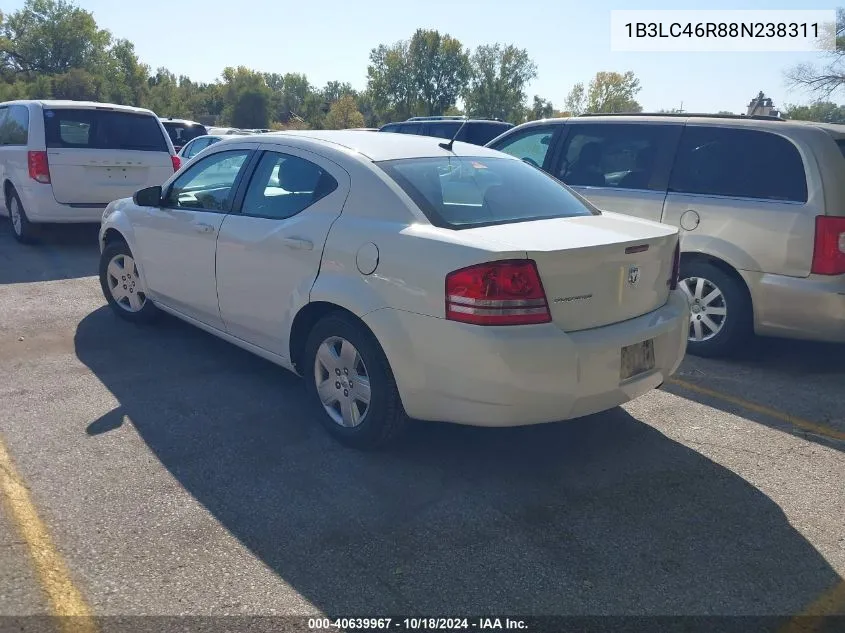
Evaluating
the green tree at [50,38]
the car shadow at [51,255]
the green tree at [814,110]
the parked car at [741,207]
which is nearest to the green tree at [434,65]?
the green tree at [50,38]

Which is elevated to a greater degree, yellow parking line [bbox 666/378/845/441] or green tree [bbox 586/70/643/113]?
green tree [bbox 586/70/643/113]

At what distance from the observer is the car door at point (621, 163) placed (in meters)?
6.11

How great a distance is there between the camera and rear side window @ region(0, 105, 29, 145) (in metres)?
9.22

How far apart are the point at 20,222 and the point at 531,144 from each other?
6660 millimetres

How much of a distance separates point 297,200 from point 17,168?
21.7 ft

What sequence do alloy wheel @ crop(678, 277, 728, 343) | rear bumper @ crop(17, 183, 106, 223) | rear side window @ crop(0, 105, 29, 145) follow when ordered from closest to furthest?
alloy wheel @ crop(678, 277, 728, 343) → rear bumper @ crop(17, 183, 106, 223) → rear side window @ crop(0, 105, 29, 145)

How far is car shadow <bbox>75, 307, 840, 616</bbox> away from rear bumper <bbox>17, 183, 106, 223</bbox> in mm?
5145

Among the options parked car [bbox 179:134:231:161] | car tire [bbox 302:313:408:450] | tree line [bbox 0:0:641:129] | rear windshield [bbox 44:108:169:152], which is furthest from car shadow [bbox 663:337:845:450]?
tree line [bbox 0:0:641:129]

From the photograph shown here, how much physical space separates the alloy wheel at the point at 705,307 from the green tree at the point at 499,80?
7785 centimetres

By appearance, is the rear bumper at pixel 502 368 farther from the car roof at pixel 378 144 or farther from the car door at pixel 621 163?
the car door at pixel 621 163

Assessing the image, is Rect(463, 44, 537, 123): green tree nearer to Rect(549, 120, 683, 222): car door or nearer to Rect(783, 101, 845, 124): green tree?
Rect(783, 101, 845, 124): green tree

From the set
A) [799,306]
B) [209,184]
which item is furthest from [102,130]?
[799,306]

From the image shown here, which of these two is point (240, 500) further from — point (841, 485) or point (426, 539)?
point (841, 485)

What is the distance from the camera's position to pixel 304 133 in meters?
4.84
